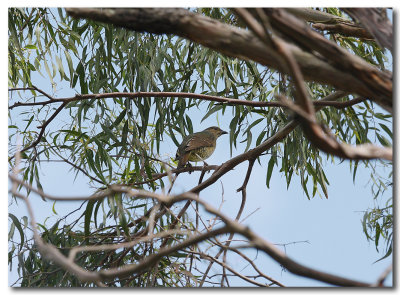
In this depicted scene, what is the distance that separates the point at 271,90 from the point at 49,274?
1.44m

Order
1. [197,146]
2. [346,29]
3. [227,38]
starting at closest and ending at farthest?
1. [227,38]
2. [346,29]
3. [197,146]

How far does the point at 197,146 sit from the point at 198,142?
43 millimetres

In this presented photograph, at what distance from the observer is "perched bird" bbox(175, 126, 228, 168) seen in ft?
11.2

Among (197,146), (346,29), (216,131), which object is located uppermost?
(216,131)

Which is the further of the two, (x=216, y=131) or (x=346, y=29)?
(x=216, y=131)

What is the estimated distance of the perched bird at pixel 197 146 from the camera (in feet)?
11.2

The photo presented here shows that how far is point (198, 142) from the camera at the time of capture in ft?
11.8

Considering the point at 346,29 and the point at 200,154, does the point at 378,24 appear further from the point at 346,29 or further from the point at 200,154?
the point at 200,154

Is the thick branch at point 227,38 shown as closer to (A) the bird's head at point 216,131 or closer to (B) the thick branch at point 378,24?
(B) the thick branch at point 378,24

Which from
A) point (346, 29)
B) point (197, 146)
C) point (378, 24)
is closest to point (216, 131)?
point (197, 146)

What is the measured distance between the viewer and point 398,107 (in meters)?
1.44

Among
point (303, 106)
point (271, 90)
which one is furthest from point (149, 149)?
point (303, 106)

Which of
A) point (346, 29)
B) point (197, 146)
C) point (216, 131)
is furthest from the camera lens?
point (216, 131)
